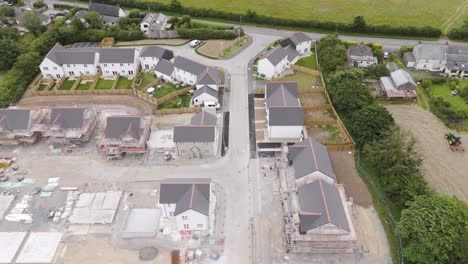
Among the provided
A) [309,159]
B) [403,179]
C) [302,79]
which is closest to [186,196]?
[309,159]

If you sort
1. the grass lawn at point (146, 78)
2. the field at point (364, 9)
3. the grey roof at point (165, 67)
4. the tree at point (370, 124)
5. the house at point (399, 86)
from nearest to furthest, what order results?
the tree at point (370, 124)
the house at point (399, 86)
the grey roof at point (165, 67)
the grass lawn at point (146, 78)
the field at point (364, 9)

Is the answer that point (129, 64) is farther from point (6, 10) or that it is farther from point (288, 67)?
point (6, 10)

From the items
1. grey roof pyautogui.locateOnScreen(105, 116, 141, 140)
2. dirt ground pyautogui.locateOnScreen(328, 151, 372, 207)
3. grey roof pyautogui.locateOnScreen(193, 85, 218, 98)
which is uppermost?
grey roof pyautogui.locateOnScreen(193, 85, 218, 98)

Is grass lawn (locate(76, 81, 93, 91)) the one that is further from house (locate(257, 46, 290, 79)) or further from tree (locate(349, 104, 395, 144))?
tree (locate(349, 104, 395, 144))

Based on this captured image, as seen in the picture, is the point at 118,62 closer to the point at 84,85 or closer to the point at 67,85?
the point at 84,85

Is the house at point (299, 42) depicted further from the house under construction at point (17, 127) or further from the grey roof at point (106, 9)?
the house under construction at point (17, 127)

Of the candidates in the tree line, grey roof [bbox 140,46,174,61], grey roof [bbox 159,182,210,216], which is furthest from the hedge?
grey roof [bbox 159,182,210,216]

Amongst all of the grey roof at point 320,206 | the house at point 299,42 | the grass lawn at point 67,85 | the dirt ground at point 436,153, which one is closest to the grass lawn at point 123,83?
the grass lawn at point 67,85
